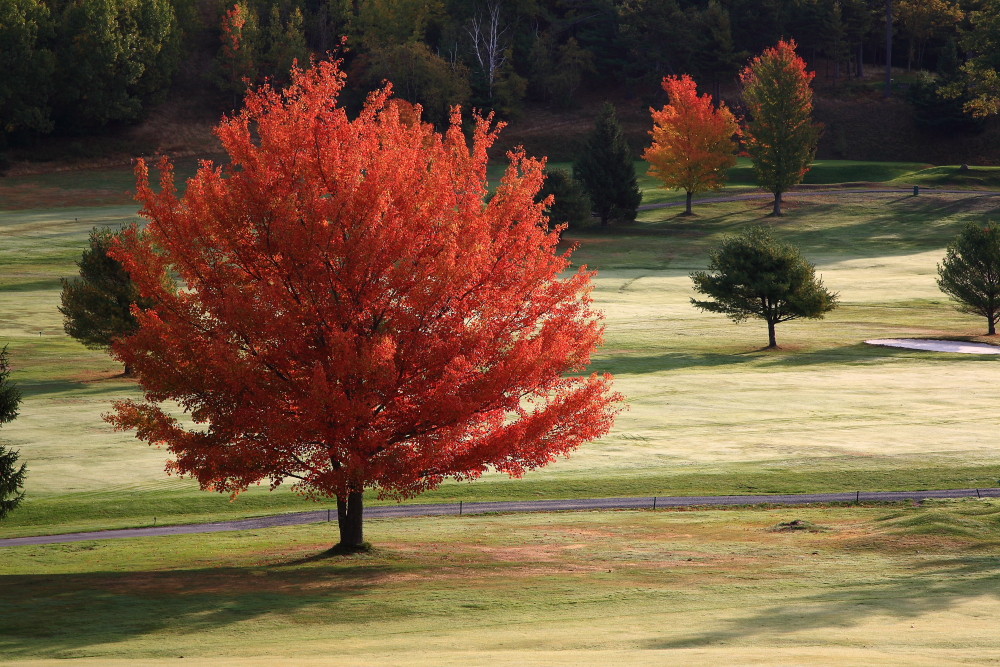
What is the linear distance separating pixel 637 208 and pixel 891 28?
51.8 metres

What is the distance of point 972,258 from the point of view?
6525 centimetres

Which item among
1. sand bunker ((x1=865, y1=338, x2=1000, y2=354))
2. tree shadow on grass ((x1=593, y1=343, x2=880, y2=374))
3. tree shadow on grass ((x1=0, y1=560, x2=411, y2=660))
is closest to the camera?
tree shadow on grass ((x1=0, y1=560, x2=411, y2=660))

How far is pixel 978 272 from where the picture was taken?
65.4m

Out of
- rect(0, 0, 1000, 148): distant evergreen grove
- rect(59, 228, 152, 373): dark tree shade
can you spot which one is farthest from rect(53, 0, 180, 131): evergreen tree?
rect(59, 228, 152, 373): dark tree shade

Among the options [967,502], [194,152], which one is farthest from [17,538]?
[194,152]

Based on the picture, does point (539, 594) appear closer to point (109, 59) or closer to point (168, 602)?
point (168, 602)

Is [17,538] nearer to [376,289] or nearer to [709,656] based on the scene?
[376,289]

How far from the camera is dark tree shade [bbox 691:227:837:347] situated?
62750mm

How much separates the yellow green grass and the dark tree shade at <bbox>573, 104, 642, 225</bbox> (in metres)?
76.7

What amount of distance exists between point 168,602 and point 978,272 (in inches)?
2186

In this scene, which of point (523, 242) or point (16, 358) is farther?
point (16, 358)

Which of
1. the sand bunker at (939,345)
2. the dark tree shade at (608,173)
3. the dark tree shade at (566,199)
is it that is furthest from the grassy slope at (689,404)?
the dark tree shade at (608,173)

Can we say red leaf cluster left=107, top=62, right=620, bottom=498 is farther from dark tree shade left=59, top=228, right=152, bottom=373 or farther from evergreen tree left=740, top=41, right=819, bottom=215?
evergreen tree left=740, top=41, right=819, bottom=215

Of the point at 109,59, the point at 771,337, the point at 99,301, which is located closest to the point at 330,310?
the point at 99,301
